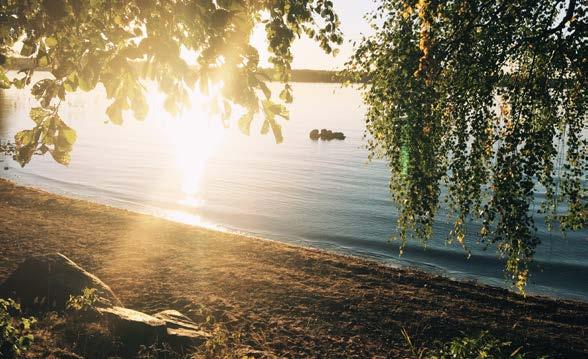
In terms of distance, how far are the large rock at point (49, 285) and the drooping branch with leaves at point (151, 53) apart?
5331 millimetres

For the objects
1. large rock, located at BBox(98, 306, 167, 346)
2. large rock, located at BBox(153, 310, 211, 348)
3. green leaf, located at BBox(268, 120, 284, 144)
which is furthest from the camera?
large rock, located at BBox(153, 310, 211, 348)

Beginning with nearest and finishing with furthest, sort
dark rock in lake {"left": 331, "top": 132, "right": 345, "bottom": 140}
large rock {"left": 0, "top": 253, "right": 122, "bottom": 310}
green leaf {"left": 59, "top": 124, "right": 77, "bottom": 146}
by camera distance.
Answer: green leaf {"left": 59, "top": 124, "right": 77, "bottom": 146}
large rock {"left": 0, "top": 253, "right": 122, "bottom": 310}
dark rock in lake {"left": 331, "top": 132, "right": 345, "bottom": 140}

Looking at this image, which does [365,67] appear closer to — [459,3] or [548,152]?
[459,3]

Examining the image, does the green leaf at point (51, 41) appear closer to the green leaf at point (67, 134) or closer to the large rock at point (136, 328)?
the green leaf at point (67, 134)

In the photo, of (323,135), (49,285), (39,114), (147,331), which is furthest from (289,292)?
(323,135)

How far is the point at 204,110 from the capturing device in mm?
3312

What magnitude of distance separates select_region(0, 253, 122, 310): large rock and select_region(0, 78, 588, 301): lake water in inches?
147

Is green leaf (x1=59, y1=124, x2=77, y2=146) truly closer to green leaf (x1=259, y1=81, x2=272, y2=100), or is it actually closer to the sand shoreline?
green leaf (x1=259, y1=81, x2=272, y2=100)

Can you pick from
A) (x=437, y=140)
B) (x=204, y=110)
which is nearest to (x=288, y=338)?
(x=437, y=140)

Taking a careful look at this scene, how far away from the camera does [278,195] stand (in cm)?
2711

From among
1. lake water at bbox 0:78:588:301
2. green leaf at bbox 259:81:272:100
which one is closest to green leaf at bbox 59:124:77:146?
lake water at bbox 0:78:588:301

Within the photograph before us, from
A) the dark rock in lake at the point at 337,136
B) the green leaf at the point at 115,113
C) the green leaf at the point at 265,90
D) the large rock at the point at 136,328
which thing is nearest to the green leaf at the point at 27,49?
the green leaf at the point at 115,113

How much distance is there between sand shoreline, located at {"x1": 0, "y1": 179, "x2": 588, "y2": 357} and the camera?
864 centimetres

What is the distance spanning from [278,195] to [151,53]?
24110 mm
